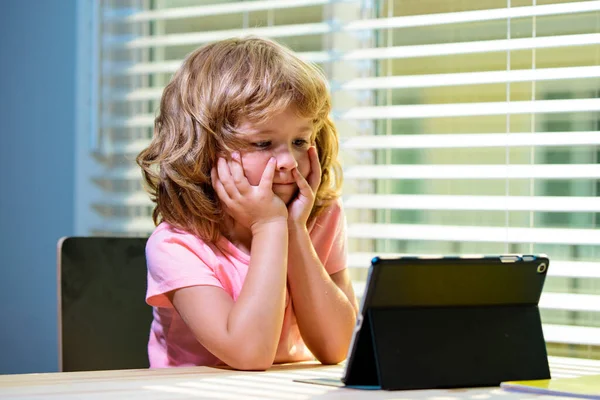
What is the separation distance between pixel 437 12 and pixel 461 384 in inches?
46.4

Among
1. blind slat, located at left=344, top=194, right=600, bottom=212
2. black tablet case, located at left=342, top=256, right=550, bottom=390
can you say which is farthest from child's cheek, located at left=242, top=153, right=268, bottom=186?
→ blind slat, located at left=344, top=194, right=600, bottom=212

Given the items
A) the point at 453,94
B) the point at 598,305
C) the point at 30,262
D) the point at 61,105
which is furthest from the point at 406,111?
the point at 30,262

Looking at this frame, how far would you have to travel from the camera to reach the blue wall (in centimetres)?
227

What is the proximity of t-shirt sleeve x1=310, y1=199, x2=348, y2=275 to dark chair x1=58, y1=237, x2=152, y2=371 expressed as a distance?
326 millimetres

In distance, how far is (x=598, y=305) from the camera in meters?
1.70

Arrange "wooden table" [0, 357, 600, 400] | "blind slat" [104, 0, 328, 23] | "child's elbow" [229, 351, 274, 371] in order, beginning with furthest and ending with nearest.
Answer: "blind slat" [104, 0, 328, 23] < "child's elbow" [229, 351, 274, 371] < "wooden table" [0, 357, 600, 400]

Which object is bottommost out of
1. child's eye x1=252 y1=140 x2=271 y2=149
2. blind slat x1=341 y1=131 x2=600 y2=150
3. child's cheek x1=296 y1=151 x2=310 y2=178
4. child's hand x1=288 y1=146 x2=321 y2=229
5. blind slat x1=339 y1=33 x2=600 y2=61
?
child's hand x1=288 y1=146 x2=321 y2=229

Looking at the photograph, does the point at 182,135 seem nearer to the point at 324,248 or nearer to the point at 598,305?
the point at 324,248

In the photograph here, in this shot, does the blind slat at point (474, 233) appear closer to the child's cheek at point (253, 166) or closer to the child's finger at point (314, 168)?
the child's finger at point (314, 168)

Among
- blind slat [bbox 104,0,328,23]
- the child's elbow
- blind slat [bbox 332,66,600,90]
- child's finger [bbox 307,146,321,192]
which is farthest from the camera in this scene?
blind slat [bbox 104,0,328,23]

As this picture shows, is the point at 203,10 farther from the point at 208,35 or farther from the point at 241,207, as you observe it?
the point at 241,207

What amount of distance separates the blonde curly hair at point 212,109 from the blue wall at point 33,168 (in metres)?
1.01

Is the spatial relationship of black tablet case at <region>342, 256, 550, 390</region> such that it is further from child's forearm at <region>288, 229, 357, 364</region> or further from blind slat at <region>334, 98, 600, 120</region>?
blind slat at <region>334, 98, 600, 120</region>

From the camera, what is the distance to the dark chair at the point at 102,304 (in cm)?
143
